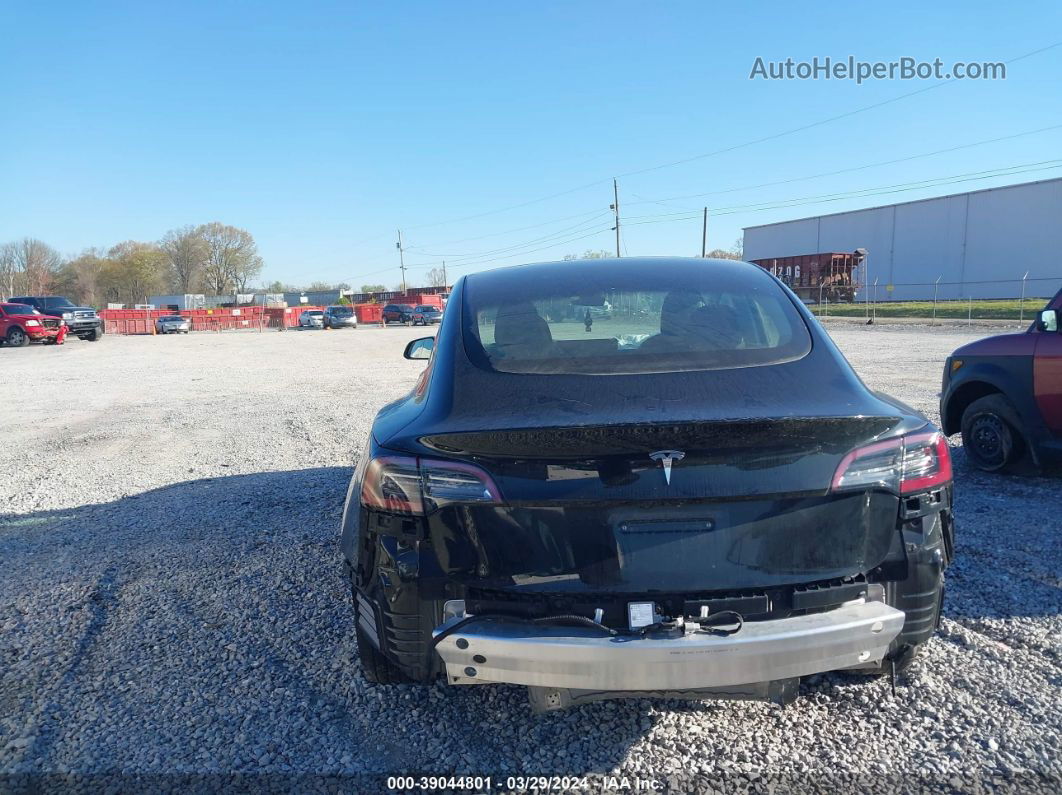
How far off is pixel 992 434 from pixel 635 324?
14.2 ft

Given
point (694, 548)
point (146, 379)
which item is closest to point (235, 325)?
point (146, 379)

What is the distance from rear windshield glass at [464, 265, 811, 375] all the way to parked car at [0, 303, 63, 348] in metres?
31.9

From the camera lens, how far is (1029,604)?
11.8 feet

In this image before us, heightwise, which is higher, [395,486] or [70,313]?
[395,486]

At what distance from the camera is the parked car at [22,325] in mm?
28859

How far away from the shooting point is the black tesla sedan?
212 centimetres

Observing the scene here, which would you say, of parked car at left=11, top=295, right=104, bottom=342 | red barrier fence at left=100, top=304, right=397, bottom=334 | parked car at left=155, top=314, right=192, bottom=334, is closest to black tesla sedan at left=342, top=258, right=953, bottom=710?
parked car at left=11, top=295, right=104, bottom=342

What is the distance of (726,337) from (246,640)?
8.28ft

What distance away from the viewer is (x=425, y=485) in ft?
7.27

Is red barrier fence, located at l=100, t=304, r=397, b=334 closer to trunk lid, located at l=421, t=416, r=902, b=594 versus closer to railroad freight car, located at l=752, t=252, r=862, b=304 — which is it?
railroad freight car, located at l=752, t=252, r=862, b=304

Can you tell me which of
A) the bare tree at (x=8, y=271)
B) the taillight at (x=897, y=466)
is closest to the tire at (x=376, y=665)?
the taillight at (x=897, y=466)

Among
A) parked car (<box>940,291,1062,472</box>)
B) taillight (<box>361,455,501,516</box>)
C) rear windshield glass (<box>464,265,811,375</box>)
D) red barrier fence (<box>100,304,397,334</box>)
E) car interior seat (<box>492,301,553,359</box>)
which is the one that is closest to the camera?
taillight (<box>361,455,501,516</box>)

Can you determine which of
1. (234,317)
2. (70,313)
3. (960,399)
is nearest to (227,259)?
(234,317)

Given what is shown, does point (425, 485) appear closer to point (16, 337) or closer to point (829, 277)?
point (16, 337)
